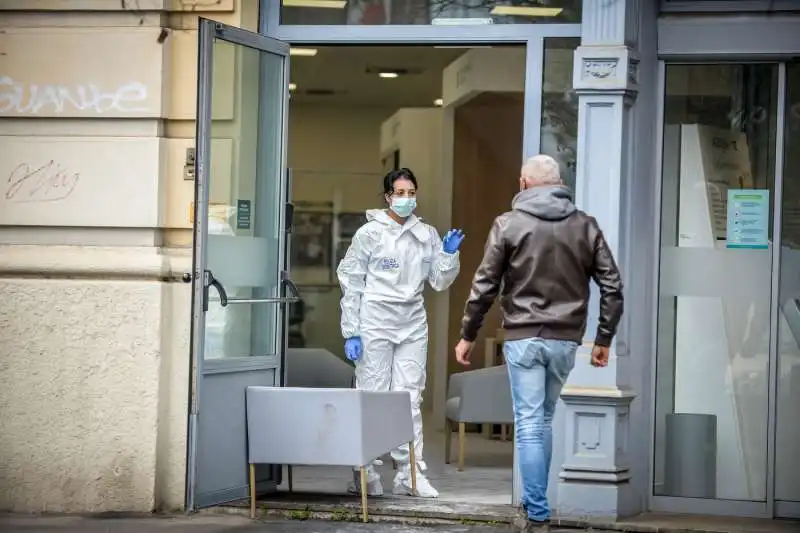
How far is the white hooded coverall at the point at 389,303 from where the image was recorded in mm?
8875

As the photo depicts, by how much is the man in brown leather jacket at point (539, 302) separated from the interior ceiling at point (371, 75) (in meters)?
6.64

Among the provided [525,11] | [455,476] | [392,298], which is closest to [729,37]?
[525,11]

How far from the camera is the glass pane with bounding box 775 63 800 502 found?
8508 mm

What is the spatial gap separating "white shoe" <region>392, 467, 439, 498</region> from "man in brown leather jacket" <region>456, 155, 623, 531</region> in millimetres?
1773

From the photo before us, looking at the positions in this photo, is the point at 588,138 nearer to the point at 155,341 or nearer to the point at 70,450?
the point at 155,341

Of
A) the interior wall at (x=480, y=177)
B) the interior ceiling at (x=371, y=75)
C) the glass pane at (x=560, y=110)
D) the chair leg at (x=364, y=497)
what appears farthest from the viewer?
the interior ceiling at (x=371, y=75)

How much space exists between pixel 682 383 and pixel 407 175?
6.61 ft

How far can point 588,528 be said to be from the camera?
26.7 feet

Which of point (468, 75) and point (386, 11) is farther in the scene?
point (468, 75)

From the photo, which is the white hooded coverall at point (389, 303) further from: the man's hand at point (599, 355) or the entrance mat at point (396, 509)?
the man's hand at point (599, 355)

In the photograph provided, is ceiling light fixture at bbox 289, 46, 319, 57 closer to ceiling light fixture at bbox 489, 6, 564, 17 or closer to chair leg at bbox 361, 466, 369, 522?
ceiling light fixture at bbox 489, 6, 564, 17

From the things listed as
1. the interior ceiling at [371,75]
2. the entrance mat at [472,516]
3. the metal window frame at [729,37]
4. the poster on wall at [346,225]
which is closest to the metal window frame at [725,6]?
the metal window frame at [729,37]

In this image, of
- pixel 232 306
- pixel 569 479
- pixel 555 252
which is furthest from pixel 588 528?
pixel 232 306

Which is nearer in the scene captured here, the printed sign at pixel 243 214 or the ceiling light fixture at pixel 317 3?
the printed sign at pixel 243 214
